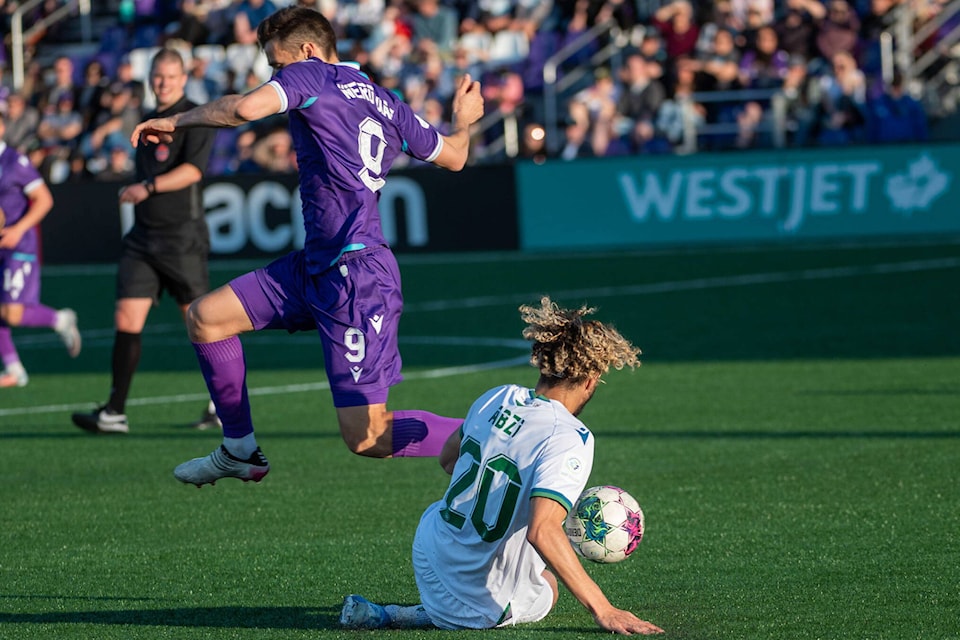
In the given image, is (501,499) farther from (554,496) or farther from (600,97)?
(600,97)

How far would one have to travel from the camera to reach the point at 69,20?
105 ft

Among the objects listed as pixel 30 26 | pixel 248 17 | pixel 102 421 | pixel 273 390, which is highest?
pixel 30 26

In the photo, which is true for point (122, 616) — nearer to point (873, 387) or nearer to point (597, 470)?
point (597, 470)

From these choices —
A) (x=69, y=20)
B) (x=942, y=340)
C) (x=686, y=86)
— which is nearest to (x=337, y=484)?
(x=942, y=340)

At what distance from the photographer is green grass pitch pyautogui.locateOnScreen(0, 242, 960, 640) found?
591 centimetres

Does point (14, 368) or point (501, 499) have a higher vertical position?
point (501, 499)

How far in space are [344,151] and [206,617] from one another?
198 centimetres

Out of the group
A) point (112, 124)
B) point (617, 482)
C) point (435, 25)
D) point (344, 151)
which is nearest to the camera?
point (344, 151)

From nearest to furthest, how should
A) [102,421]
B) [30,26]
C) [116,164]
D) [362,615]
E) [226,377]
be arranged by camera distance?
[362,615] → [226,377] → [102,421] → [116,164] → [30,26]

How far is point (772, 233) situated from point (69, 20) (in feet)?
53.3

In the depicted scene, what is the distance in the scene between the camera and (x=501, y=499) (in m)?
5.17

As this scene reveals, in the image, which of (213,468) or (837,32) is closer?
(213,468)

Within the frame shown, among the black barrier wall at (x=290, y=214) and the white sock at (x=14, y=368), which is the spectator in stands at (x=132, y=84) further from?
the white sock at (x=14, y=368)

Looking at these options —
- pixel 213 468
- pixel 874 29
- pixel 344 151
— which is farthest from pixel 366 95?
pixel 874 29
